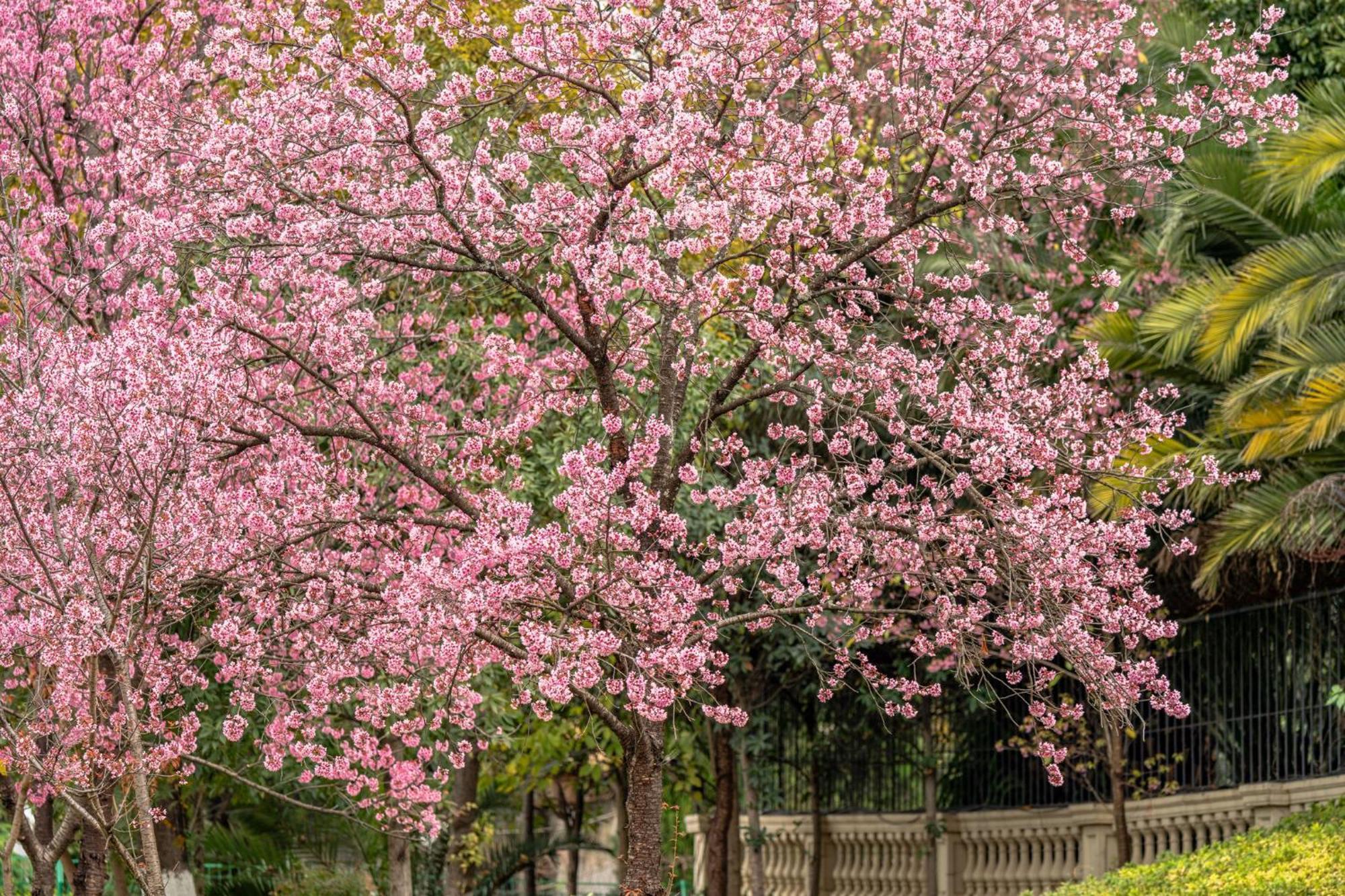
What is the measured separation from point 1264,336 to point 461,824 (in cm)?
967

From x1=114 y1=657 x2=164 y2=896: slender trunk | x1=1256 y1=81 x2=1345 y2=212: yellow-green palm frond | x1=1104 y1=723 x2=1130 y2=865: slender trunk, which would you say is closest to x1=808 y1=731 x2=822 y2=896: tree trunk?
x1=1104 y1=723 x2=1130 y2=865: slender trunk

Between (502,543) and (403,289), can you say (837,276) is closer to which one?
(502,543)

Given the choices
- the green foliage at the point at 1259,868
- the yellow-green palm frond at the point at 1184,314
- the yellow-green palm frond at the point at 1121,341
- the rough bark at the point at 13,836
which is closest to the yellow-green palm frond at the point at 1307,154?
the yellow-green palm frond at the point at 1184,314

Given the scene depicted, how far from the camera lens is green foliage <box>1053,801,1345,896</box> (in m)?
9.78

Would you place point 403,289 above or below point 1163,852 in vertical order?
above

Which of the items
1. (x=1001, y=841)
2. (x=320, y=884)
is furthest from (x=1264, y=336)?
(x=320, y=884)

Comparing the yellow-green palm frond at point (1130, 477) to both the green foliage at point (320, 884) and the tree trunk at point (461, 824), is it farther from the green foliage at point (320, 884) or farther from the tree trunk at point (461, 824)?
the green foliage at point (320, 884)

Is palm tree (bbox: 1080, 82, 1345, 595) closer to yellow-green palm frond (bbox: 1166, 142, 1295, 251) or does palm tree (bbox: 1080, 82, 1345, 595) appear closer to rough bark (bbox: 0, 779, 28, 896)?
yellow-green palm frond (bbox: 1166, 142, 1295, 251)

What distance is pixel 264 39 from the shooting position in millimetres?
9227

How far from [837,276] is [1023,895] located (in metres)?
6.27

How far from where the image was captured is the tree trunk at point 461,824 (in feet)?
57.5

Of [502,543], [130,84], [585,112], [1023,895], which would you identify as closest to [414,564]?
[502,543]

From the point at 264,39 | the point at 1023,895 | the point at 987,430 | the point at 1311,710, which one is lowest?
the point at 1023,895

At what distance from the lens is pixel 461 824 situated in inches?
705
